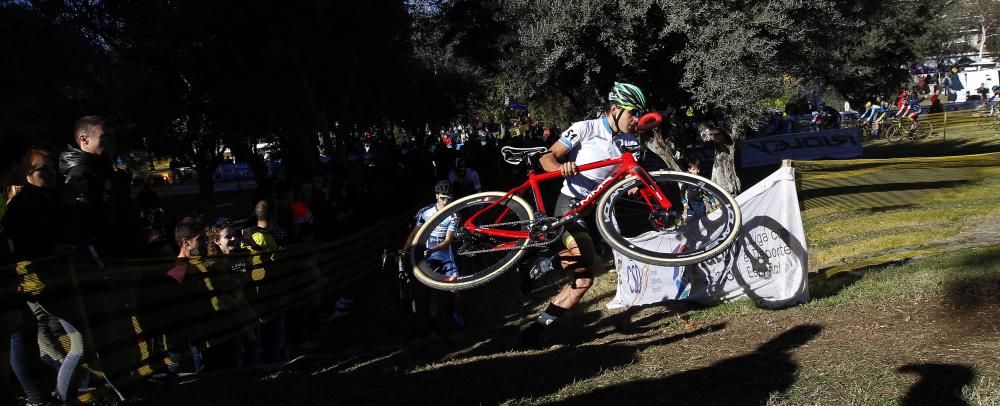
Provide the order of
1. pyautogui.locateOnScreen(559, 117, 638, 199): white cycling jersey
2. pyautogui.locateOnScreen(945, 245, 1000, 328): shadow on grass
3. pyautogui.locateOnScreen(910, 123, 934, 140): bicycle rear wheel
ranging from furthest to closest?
pyautogui.locateOnScreen(910, 123, 934, 140): bicycle rear wheel, pyautogui.locateOnScreen(559, 117, 638, 199): white cycling jersey, pyautogui.locateOnScreen(945, 245, 1000, 328): shadow on grass

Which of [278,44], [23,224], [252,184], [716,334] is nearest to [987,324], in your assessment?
[716,334]

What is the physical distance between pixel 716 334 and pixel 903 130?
92.0 ft

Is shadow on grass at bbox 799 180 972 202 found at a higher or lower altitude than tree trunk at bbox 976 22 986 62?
lower

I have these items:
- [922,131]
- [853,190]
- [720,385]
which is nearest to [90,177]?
[720,385]

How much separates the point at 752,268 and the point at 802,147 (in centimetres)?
1921

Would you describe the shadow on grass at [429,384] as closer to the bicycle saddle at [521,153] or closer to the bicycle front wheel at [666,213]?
the bicycle front wheel at [666,213]

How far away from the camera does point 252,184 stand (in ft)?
115

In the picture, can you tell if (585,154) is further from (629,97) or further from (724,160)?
(724,160)

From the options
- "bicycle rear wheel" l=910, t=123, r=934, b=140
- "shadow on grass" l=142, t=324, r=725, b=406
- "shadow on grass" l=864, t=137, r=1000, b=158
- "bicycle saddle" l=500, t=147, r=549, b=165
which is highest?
"bicycle saddle" l=500, t=147, r=549, b=165

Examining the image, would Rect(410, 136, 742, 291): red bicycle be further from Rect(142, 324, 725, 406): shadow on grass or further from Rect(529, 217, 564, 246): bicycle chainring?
Rect(142, 324, 725, 406): shadow on grass

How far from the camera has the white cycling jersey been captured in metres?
6.43

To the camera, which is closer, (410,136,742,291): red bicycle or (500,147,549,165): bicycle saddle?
(410,136,742,291): red bicycle

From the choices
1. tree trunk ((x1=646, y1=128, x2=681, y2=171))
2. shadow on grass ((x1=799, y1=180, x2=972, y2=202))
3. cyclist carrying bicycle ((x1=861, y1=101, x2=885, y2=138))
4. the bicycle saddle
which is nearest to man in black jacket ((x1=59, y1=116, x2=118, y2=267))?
the bicycle saddle

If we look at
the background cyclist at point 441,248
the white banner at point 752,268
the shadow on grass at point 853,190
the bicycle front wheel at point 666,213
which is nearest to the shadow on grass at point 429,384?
the background cyclist at point 441,248
